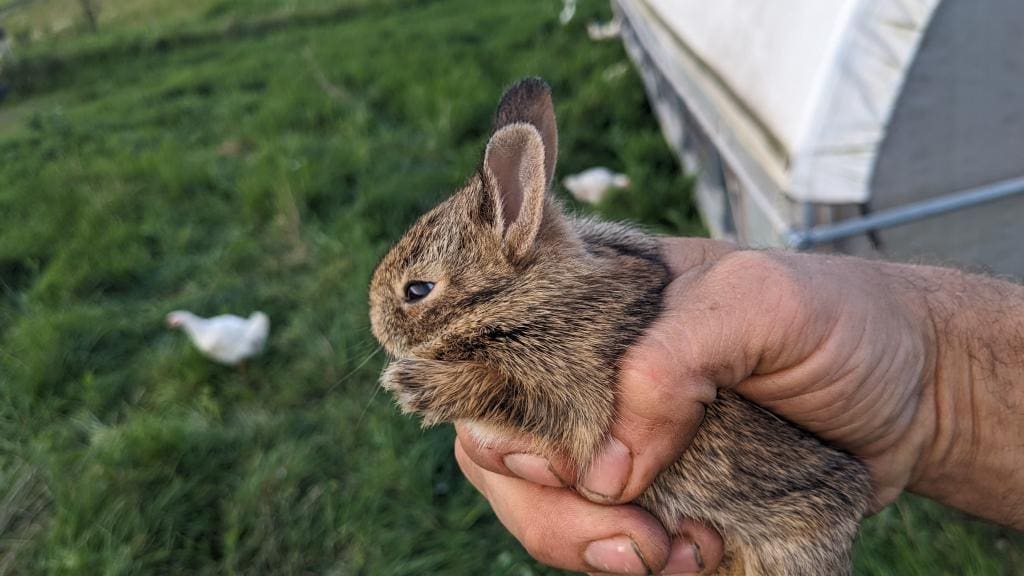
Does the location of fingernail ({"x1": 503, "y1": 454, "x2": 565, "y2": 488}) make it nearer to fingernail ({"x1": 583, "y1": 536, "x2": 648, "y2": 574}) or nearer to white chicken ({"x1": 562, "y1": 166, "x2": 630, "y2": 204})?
fingernail ({"x1": 583, "y1": 536, "x2": 648, "y2": 574})

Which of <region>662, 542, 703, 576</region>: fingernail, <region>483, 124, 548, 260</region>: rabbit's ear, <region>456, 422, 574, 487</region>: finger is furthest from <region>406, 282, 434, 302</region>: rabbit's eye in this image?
<region>662, 542, 703, 576</region>: fingernail

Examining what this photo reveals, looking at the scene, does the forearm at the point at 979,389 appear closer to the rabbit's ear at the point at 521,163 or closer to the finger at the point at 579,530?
the finger at the point at 579,530

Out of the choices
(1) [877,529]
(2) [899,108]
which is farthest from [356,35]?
(1) [877,529]

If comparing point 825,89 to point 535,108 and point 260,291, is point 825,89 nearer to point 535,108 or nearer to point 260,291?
point 535,108

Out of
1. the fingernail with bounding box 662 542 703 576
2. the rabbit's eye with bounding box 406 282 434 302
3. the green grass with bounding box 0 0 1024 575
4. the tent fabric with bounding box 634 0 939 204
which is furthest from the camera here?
the green grass with bounding box 0 0 1024 575

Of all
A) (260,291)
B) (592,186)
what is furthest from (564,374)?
(260,291)

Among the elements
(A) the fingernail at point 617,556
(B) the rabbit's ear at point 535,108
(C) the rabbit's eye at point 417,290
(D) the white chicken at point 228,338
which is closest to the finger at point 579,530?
(A) the fingernail at point 617,556

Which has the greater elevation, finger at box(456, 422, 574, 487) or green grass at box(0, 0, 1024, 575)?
finger at box(456, 422, 574, 487)
